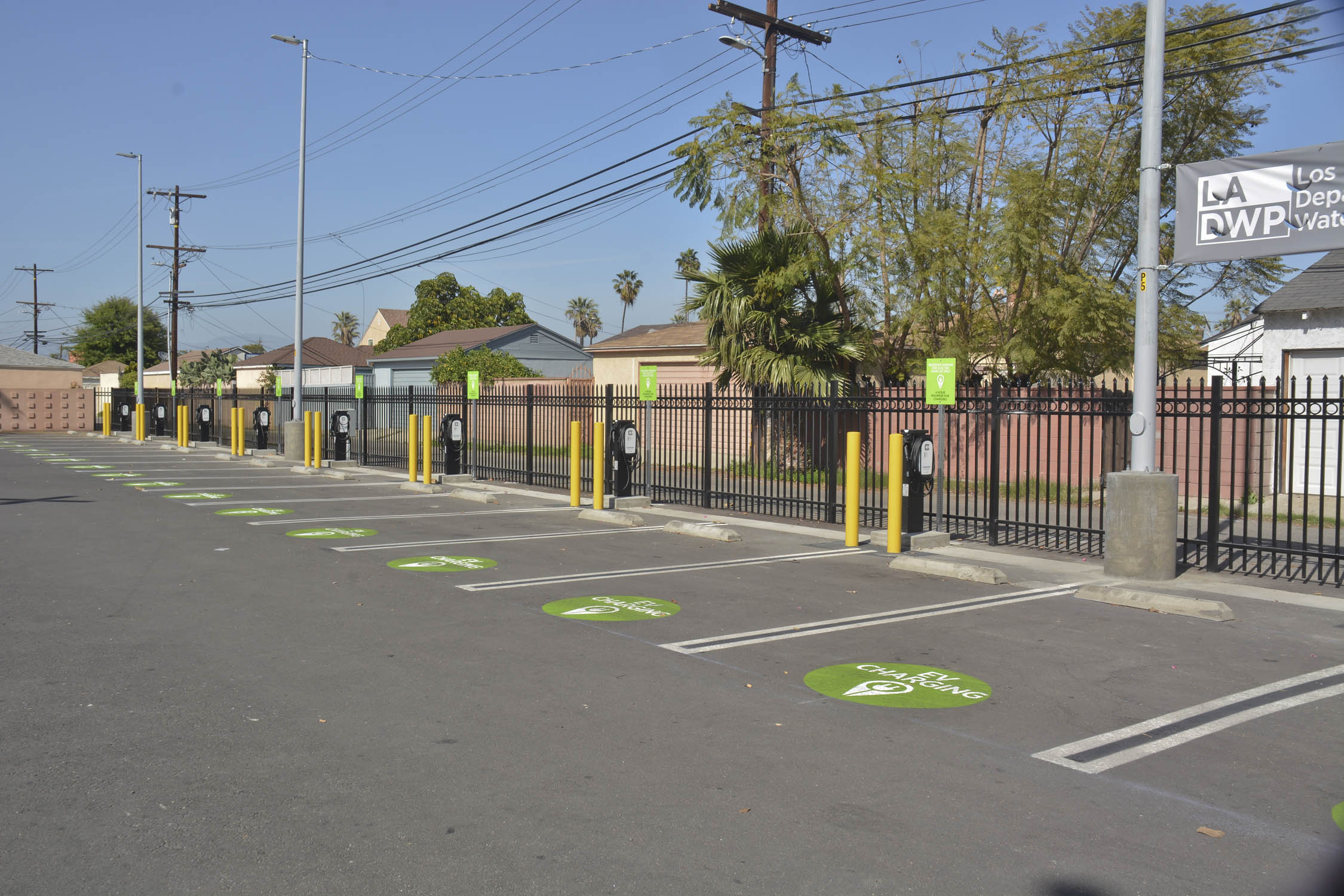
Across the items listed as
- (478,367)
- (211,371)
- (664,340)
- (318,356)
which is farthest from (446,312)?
(664,340)

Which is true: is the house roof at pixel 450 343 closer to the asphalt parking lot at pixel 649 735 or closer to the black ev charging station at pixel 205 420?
the black ev charging station at pixel 205 420

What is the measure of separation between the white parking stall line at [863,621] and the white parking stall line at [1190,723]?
267 cm

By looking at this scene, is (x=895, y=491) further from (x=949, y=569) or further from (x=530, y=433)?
(x=530, y=433)

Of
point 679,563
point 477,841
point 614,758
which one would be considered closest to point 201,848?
point 477,841

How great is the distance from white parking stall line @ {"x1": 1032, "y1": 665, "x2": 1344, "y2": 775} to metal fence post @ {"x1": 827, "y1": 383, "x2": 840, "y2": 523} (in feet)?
24.7

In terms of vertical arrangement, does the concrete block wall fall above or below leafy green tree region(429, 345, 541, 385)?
below

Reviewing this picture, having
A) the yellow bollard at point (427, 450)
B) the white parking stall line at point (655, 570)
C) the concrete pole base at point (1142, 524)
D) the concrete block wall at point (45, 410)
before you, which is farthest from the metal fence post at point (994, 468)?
the concrete block wall at point (45, 410)

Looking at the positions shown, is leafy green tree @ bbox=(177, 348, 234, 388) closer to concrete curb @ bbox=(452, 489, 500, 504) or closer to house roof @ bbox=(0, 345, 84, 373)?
house roof @ bbox=(0, 345, 84, 373)

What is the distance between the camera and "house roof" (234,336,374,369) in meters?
61.3

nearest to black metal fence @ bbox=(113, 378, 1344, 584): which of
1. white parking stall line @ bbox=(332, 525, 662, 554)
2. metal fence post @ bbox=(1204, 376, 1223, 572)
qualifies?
metal fence post @ bbox=(1204, 376, 1223, 572)

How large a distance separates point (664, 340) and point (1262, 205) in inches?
825

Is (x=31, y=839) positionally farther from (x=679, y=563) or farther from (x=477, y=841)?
(x=679, y=563)

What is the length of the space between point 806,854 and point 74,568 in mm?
9079

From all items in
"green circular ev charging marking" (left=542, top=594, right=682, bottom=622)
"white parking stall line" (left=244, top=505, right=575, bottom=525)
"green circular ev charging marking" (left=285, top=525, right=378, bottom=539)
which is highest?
"white parking stall line" (left=244, top=505, right=575, bottom=525)
